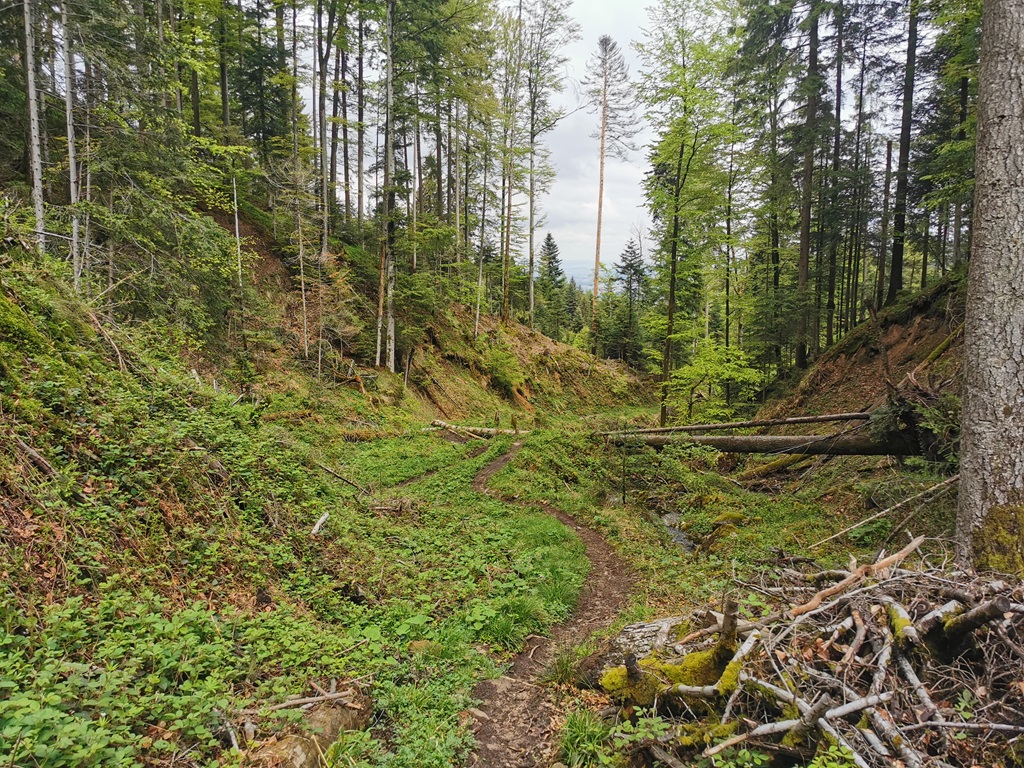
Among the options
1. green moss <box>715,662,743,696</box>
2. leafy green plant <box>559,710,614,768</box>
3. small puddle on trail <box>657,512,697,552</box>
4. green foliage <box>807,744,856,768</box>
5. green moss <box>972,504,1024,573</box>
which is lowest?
small puddle on trail <box>657,512,697,552</box>

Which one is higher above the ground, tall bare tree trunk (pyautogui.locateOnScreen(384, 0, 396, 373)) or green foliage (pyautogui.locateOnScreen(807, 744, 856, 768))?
tall bare tree trunk (pyautogui.locateOnScreen(384, 0, 396, 373))

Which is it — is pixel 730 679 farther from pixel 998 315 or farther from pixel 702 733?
pixel 998 315

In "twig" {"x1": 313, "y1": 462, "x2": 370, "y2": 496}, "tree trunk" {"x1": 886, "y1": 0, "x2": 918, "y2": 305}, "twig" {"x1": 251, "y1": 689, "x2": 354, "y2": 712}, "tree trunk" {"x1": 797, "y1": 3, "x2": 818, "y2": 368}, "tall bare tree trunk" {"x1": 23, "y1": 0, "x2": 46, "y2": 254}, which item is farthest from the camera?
"tree trunk" {"x1": 797, "y1": 3, "x2": 818, "y2": 368}

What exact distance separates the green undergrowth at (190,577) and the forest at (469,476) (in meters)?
0.03

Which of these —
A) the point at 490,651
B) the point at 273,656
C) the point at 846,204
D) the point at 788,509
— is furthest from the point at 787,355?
the point at 273,656

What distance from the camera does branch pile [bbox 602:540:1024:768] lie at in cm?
235

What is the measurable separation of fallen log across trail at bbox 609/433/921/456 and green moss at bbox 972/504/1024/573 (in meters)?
3.60

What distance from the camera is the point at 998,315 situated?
3.80 m

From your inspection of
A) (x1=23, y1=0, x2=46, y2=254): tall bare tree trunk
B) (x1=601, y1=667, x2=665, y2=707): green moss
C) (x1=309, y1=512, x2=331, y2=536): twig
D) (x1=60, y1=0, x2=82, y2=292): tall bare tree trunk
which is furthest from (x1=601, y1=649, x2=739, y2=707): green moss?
(x1=23, y1=0, x2=46, y2=254): tall bare tree trunk

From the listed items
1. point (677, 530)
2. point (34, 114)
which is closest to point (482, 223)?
point (34, 114)

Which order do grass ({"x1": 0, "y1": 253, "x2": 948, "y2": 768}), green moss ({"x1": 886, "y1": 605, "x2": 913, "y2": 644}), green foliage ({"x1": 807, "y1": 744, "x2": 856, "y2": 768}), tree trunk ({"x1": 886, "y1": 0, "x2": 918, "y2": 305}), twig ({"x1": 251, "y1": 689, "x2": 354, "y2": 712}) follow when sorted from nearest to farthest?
green foliage ({"x1": 807, "y1": 744, "x2": 856, "y2": 768})
green moss ({"x1": 886, "y1": 605, "x2": 913, "y2": 644})
grass ({"x1": 0, "y1": 253, "x2": 948, "y2": 768})
twig ({"x1": 251, "y1": 689, "x2": 354, "y2": 712})
tree trunk ({"x1": 886, "y1": 0, "x2": 918, "y2": 305})

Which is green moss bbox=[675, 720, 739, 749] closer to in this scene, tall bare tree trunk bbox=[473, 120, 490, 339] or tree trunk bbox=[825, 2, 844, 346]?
tree trunk bbox=[825, 2, 844, 346]

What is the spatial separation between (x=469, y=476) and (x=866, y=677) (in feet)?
35.0

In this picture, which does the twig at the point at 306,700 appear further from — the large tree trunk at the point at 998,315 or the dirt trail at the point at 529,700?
the large tree trunk at the point at 998,315
